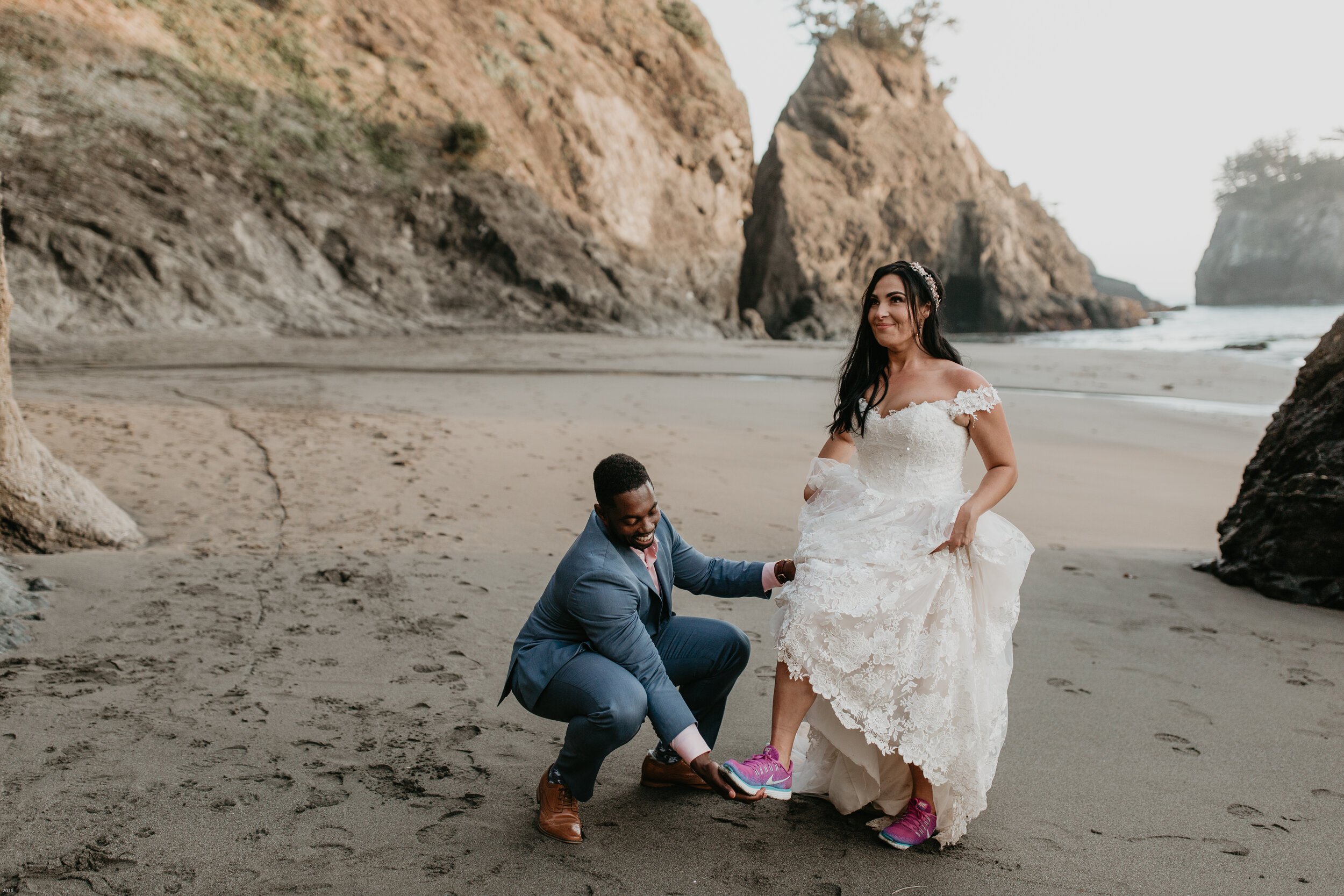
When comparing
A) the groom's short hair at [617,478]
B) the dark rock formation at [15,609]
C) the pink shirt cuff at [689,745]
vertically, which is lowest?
the dark rock formation at [15,609]

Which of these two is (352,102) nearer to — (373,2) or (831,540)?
(373,2)

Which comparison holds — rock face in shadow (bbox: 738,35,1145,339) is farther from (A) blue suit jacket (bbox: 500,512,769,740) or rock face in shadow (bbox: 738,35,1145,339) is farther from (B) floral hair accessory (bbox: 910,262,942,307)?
(A) blue suit jacket (bbox: 500,512,769,740)

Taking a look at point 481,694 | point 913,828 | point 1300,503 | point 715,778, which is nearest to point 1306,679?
point 1300,503

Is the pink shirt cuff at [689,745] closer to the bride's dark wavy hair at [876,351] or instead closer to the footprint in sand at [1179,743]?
the bride's dark wavy hair at [876,351]

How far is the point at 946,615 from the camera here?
2443 millimetres

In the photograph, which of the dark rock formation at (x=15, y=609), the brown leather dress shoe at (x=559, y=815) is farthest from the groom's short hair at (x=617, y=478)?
the dark rock formation at (x=15, y=609)

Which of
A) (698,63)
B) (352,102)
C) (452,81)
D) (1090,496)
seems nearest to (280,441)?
(1090,496)

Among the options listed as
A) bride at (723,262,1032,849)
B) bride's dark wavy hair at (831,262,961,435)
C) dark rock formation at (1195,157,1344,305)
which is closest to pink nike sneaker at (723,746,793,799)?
bride at (723,262,1032,849)

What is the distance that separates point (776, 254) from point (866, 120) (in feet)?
24.9

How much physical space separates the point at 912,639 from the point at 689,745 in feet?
2.20

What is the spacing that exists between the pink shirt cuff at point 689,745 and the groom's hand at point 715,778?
0.03m

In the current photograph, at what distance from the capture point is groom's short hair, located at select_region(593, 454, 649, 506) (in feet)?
7.98

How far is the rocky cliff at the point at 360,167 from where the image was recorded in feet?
47.8

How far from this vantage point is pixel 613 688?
7.82ft
